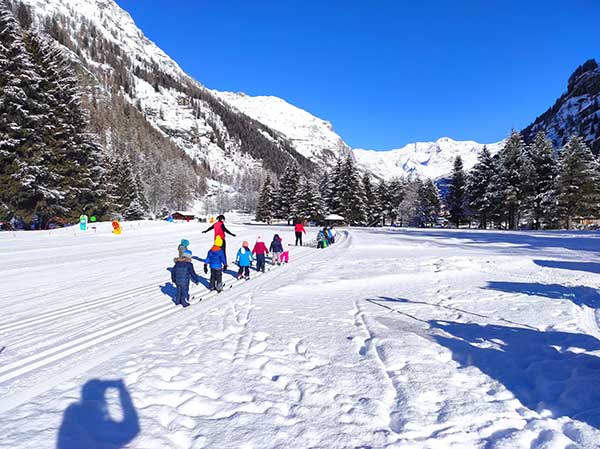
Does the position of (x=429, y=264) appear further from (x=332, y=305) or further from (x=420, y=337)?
(x=420, y=337)

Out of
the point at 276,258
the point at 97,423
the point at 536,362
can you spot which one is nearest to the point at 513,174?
the point at 276,258

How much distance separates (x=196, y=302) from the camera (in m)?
7.54

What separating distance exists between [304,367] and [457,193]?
48.3 meters

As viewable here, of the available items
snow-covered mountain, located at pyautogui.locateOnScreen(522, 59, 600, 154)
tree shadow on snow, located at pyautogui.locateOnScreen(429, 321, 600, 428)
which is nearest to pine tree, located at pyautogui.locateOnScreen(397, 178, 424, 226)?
tree shadow on snow, located at pyautogui.locateOnScreen(429, 321, 600, 428)

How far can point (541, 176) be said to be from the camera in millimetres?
36031

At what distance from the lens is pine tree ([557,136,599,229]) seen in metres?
31.1

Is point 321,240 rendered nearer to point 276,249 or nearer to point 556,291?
point 276,249

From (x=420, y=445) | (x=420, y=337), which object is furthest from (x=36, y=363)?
(x=420, y=337)

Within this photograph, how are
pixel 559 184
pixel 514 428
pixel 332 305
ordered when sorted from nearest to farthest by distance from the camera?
pixel 514 428 < pixel 332 305 < pixel 559 184

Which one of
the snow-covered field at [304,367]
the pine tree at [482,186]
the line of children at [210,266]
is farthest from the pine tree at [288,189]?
the snow-covered field at [304,367]

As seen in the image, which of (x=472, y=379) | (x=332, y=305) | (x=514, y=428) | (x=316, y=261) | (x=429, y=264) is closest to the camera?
(x=514, y=428)

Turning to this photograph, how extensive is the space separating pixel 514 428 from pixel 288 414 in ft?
6.61

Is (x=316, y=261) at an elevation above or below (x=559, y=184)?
below

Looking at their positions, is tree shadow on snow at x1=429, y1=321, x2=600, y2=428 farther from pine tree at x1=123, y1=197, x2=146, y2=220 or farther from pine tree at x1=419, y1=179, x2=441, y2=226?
pine tree at x1=419, y1=179, x2=441, y2=226
